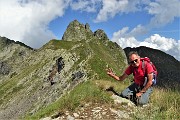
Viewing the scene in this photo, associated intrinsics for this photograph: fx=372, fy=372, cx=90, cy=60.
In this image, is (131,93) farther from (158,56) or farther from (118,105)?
(158,56)

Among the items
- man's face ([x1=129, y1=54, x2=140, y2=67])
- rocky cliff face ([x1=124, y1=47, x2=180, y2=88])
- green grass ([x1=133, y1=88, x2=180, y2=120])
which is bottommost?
green grass ([x1=133, y1=88, x2=180, y2=120])

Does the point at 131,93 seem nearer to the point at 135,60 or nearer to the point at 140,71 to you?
the point at 140,71

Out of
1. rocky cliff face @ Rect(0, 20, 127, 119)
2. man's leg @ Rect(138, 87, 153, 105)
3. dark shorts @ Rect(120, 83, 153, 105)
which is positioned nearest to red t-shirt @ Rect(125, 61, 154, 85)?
dark shorts @ Rect(120, 83, 153, 105)

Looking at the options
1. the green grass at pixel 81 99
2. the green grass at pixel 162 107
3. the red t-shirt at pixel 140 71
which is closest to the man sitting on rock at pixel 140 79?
the red t-shirt at pixel 140 71

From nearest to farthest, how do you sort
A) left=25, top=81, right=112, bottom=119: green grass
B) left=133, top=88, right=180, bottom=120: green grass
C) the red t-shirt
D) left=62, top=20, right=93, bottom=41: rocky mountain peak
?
1. left=133, top=88, right=180, bottom=120: green grass
2. the red t-shirt
3. left=25, top=81, right=112, bottom=119: green grass
4. left=62, top=20, right=93, bottom=41: rocky mountain peak

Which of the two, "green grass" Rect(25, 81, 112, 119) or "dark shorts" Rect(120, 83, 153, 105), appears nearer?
"dark shorts" Rect(120, 83, 153, 105)

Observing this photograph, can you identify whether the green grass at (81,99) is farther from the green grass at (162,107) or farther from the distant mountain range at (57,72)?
A: the distant mountain range at (57,72)

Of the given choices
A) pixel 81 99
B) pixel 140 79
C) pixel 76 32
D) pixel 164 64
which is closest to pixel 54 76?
pixel 81 99

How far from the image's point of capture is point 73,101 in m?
18.7

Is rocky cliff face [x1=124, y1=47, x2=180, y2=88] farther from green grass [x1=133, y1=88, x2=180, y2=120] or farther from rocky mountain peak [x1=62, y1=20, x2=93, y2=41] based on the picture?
green grass [x1=133, y1=88, x2=180, y2=120]

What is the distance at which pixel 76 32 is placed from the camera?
5487 inches

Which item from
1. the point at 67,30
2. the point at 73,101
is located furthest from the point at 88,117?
the point at 67,30

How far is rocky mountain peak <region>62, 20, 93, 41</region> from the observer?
138m

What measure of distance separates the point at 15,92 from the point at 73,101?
173 ft
